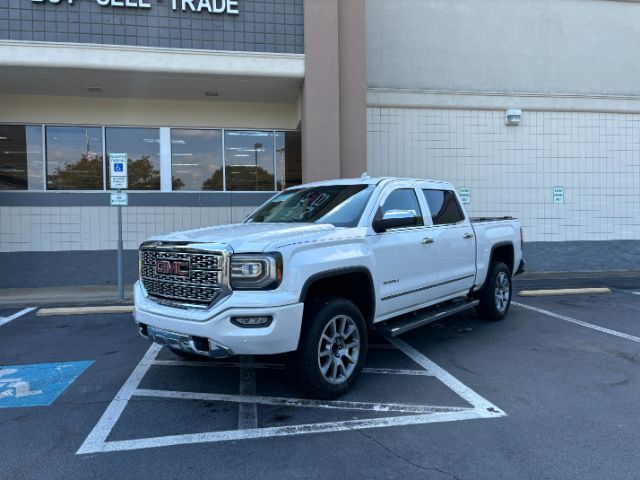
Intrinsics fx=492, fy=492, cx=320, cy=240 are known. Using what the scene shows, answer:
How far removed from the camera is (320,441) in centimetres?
366

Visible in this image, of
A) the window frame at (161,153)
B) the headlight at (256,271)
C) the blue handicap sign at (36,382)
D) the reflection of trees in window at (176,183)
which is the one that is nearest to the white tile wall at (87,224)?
the window frame at (161,153)

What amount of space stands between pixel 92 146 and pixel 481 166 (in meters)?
9.80

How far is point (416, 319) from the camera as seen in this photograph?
5.46m

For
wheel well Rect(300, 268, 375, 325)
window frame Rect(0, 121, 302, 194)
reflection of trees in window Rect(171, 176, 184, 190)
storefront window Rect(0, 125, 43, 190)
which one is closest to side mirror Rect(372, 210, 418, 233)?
wheel well Rect(300, 268, 375, 325)

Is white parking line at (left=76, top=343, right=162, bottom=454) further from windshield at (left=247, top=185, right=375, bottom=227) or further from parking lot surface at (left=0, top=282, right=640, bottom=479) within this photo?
windshield at (left=247, top=185, right=375, bottom=227)

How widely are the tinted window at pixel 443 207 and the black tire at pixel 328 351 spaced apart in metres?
2.04

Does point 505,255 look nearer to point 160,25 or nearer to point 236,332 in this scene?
point 236,332

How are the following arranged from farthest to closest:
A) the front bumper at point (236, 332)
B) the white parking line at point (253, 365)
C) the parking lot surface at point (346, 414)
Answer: the white parking line at point (253, 365)
the front bumper at point (236, 332)
the parking lot surface at point (346, 414)

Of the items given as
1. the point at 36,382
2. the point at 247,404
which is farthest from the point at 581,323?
the point at 36,382

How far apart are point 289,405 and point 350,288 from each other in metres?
1.23

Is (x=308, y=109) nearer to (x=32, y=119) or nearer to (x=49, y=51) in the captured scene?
(x=49, y=51)

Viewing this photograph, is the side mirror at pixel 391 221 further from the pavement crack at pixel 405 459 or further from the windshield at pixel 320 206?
the pavement crack at pixel 405 459

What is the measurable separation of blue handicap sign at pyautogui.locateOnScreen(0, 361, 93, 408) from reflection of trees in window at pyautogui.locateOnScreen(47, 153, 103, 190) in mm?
7210

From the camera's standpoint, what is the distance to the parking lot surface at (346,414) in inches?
131
